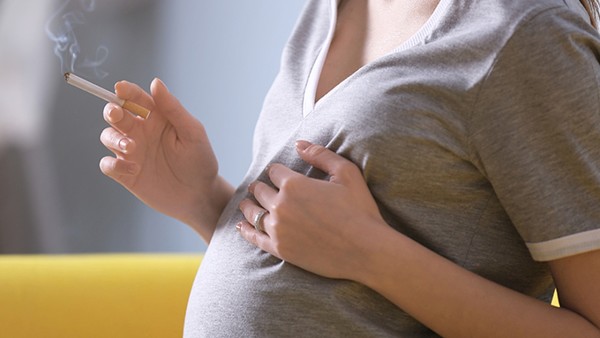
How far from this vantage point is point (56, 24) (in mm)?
2111

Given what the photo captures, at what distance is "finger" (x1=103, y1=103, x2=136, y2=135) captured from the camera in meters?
0.88

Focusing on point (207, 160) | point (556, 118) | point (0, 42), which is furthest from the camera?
point (0, 42)

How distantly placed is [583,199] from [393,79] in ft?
0.66

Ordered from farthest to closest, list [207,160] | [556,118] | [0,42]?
1. [0,42]
2. [207,160]
3. [556,118]

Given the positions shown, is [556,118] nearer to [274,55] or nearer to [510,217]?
[510,217]

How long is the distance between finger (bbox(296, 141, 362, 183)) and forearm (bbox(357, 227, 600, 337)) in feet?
0.20

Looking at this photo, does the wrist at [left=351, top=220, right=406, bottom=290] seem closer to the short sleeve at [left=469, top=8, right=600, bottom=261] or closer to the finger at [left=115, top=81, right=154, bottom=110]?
the short sleeve at [left=469, top=8, right=600, bottom=261]

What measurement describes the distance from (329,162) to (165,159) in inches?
11.5

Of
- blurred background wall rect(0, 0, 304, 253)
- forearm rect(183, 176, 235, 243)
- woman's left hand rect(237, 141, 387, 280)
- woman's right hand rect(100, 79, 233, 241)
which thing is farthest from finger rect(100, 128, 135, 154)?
blurred background wall rect(0, 0, 304, 253)

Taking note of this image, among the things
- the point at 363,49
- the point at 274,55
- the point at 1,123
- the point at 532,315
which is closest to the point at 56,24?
the point at 1,123

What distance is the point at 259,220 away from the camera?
779 mm

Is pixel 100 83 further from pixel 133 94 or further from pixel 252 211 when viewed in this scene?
pixel 252 211

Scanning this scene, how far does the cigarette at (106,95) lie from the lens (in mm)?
848

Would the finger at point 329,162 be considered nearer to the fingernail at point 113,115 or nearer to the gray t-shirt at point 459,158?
the gray t-shirt at point 459,158
